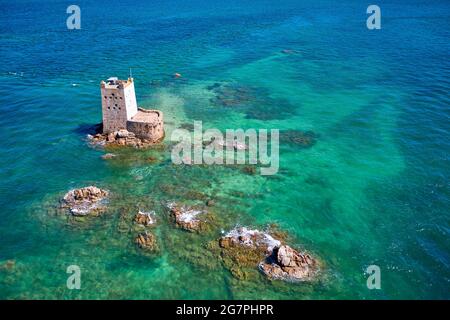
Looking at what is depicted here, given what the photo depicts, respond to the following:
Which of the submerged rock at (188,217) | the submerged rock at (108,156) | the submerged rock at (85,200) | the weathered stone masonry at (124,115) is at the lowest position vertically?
the submerged rock at (188,217)

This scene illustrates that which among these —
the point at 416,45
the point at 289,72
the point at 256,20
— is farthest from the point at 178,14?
the point at 416,45

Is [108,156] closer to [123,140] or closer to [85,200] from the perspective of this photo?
[123,140]

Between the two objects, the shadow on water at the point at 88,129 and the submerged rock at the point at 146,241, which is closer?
the submerged rock at the point at 146,241

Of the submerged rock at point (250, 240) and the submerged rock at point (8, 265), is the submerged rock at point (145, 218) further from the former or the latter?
the submerged rock at point (8, 265)

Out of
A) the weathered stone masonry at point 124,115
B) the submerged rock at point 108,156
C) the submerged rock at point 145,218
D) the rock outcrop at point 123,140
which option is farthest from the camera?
the rock outcrop at point 123,140

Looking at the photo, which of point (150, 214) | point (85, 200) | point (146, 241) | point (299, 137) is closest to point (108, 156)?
point (85, 200)

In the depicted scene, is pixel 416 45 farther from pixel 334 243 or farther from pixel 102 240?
pixel 102 240

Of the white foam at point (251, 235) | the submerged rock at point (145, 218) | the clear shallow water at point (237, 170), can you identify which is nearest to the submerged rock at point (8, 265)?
the clear shallow water at point (237, 170)
